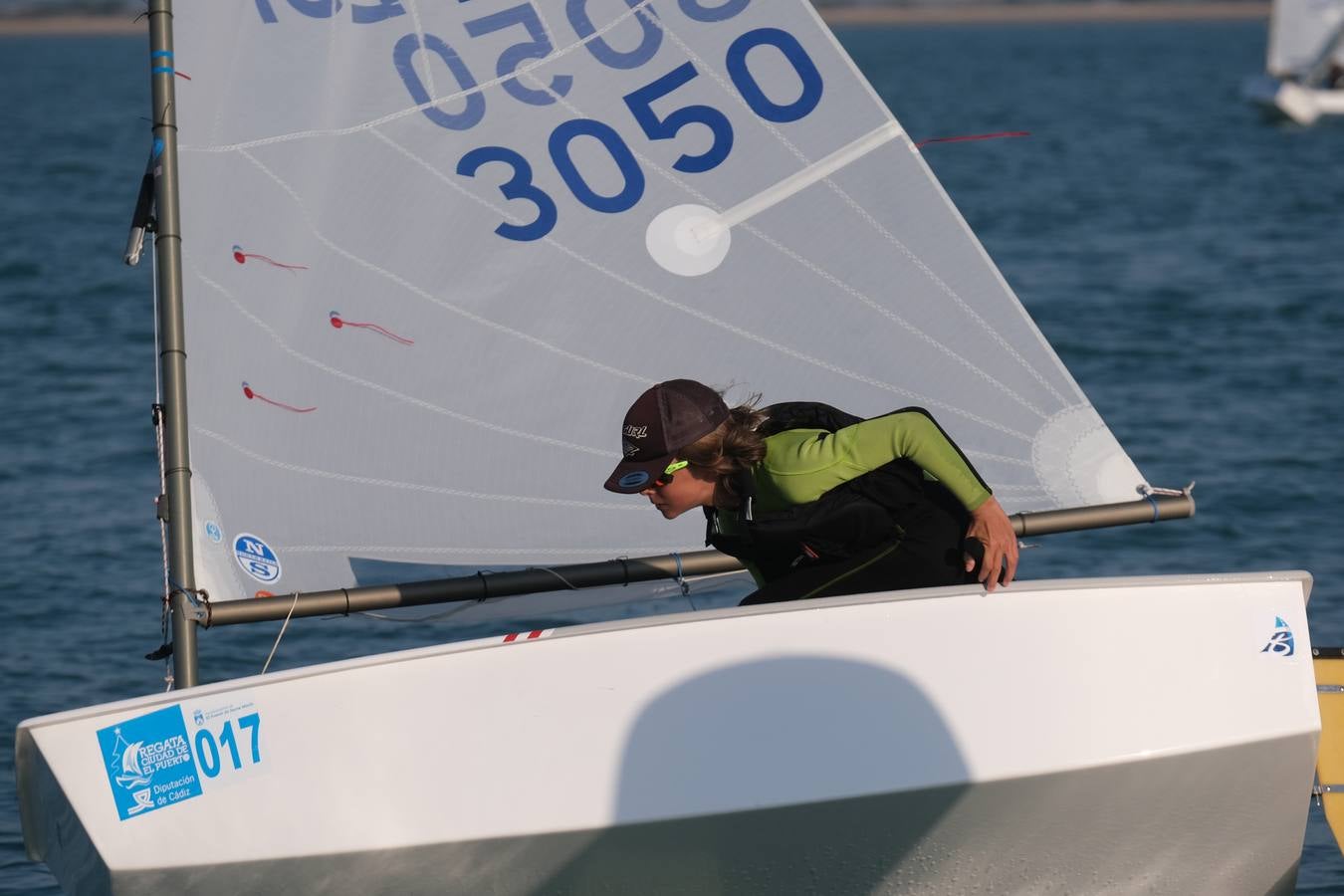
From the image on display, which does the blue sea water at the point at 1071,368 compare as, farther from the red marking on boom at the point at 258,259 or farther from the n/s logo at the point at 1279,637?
the red marking on boom at the point at 258,259

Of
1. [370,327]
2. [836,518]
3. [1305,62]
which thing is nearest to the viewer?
[836,518]

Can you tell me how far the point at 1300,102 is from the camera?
2792 centimetres

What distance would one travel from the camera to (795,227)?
4.30 meters

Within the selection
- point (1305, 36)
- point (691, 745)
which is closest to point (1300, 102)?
point (1305, 36)

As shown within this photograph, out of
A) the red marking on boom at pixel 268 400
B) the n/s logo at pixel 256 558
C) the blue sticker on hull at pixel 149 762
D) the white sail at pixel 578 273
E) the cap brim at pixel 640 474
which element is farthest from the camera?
the white sail at pixel 578 273

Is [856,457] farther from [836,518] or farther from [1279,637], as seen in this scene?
[1279,637]

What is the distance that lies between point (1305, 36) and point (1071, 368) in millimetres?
20983

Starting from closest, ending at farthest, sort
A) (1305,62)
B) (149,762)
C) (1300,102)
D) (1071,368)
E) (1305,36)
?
(149,762)
(1071,368)
(1300,102)
(1305,36)
(1305,62)

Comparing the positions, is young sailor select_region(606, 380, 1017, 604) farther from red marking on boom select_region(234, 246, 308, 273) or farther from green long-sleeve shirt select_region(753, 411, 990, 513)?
red marking on boom select_region(234, 246, 308, 273)

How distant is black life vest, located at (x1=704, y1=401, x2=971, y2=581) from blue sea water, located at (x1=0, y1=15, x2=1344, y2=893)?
0.46m

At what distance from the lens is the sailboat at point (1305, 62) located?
92.3ft

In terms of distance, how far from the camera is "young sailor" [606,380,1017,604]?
3391mm

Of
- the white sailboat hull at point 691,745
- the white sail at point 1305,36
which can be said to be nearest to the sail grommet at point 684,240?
the white sailboat hull at point 691,745

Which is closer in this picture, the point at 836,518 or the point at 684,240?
the point at 836,518
